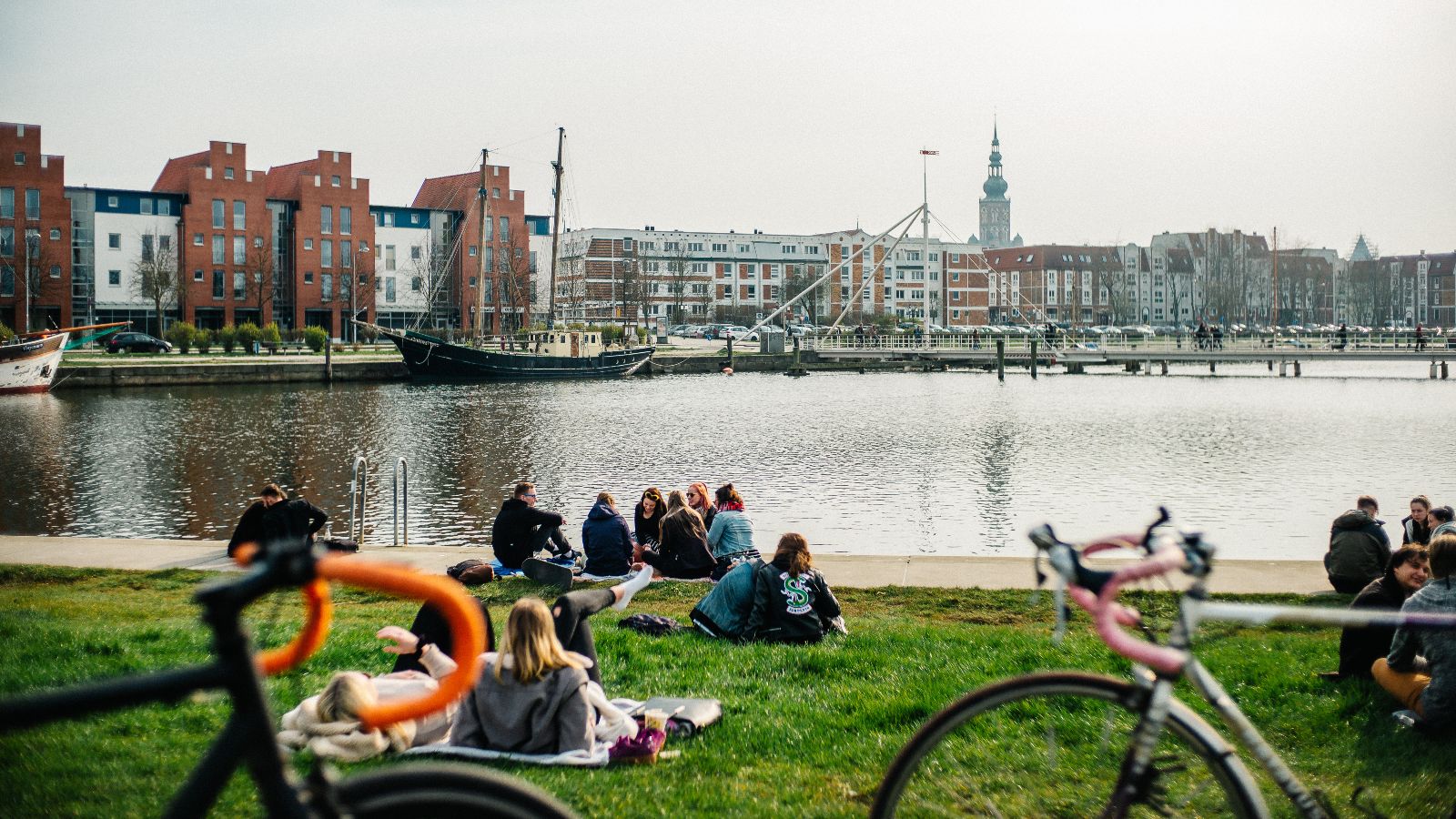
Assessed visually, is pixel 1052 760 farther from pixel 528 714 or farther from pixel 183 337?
pixel 183 337

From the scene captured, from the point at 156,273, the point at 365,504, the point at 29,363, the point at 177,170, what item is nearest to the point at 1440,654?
the point at 365,504

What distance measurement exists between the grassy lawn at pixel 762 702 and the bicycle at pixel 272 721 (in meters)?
1.32

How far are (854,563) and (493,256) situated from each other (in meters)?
91.7

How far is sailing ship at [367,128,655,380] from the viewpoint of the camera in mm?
73250

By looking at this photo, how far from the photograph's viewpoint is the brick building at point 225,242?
306 ft

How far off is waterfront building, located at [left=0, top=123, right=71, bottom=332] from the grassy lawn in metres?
76.7

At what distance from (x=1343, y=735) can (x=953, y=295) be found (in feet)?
509

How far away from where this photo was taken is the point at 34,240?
7862 centimetres

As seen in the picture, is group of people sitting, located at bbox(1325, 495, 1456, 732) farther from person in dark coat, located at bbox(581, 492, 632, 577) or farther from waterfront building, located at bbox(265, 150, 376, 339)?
waterfront building, located at bbox(265, 150, 376, 339)

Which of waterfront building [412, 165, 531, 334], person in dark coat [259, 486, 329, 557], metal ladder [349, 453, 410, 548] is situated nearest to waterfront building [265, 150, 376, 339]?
waterfront building [412, 165, 531, 334]

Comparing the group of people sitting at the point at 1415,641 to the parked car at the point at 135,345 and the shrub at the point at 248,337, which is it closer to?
the shrub at the point at 248,337

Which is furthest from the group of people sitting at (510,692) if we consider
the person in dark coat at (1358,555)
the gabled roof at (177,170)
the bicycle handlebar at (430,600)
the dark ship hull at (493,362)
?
the gabled roof at (177,170)

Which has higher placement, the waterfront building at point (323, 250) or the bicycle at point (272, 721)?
the waterfront building at point (323, 250)

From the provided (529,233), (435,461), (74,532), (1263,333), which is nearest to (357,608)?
(74,532)
